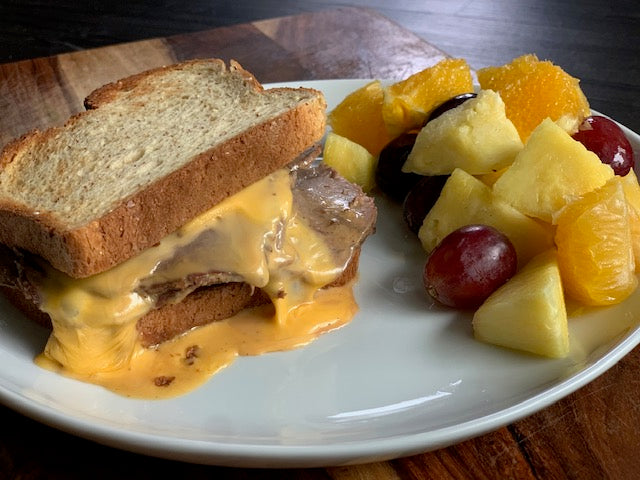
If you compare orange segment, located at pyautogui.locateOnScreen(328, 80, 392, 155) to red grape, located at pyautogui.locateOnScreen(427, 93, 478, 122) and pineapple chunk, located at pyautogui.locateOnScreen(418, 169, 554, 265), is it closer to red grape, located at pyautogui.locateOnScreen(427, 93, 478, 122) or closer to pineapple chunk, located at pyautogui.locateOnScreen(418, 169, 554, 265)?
red grape, located at pyautogui.locateOnScreen(427, 93, 478, 122)

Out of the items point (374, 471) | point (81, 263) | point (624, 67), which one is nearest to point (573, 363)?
point (374, 471)

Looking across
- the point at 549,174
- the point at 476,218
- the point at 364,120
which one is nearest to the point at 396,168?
the point at 364,120

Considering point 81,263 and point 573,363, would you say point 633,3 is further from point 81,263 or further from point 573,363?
point 81,263

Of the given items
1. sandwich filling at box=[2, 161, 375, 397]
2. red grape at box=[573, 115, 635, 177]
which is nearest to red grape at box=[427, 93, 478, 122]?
red grape at box=[573, 115, 635, 177]

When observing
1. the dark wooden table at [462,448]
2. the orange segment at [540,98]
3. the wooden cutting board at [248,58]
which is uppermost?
the orange segment at [540,98]

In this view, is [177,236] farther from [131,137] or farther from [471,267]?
[471,267]

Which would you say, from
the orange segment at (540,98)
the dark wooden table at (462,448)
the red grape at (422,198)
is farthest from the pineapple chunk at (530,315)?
the orange segment at (540,98)

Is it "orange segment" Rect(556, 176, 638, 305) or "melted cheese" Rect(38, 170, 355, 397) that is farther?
"orange segment" Rect(556, 176, 638, 305)

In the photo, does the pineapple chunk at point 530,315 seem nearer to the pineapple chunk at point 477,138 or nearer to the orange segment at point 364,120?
the pineapple chunk at point 477,138
